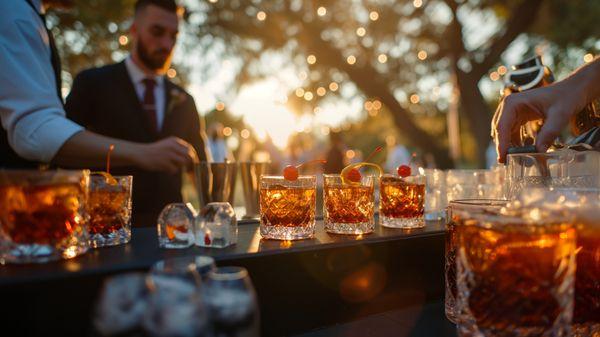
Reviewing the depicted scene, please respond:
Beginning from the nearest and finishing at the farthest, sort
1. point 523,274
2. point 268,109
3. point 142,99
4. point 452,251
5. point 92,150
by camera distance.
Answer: point 523,274
point 452,251
point 92,150
point 142,99
point 268,109

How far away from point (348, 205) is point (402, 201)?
8.5 inches

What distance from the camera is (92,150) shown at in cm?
165

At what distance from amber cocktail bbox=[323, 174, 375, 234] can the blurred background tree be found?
520 centimetres

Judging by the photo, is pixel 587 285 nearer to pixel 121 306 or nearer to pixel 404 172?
pixel 404 172

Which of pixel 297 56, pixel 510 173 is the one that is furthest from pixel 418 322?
pixel 297 56

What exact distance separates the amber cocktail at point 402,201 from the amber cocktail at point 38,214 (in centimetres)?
88

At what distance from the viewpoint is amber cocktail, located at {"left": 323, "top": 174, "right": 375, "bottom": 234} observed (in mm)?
1253

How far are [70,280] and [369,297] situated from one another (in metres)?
0.72

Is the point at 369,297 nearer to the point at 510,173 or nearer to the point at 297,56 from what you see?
the point at 510,173

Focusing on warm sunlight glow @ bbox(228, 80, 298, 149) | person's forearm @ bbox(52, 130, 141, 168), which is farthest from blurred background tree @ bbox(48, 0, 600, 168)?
person's forearm @ bbox(52, 130, 141, 168)

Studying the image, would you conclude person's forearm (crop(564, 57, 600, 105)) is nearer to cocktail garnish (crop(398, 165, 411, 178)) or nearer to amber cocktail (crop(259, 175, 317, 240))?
cocktail garnish (crop(398, 165, 411, 178))

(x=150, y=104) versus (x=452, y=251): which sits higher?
(x=150, y=104)

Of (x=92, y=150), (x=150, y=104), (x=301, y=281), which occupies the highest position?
(x=150, y=104)

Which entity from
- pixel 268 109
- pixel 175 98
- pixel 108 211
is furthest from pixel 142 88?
pixel 268 109
